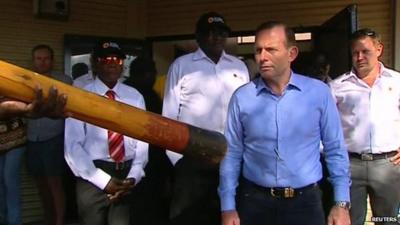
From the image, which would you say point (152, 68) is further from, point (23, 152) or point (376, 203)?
point (376, 203)

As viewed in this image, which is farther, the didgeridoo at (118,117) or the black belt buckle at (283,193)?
the black belt buckle at (283,193)

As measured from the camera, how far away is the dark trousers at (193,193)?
4.29 m

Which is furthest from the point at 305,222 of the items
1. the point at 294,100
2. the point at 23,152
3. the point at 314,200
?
the point at 23,152

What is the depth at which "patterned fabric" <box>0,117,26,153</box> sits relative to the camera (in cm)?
579

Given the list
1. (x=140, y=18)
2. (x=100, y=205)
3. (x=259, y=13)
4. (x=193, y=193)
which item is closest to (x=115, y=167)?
(x=100, y=205)

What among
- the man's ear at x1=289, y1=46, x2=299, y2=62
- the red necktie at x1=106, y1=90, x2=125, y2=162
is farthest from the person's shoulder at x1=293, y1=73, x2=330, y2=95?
the red necktie at x1=106, y1=90, x2=125, y2=162

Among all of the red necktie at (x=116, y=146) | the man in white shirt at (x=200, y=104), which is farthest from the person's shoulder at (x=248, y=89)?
A: the red necktie at (x=116, y=146)

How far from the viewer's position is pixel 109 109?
2.38 m

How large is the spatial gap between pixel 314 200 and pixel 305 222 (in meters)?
0.14

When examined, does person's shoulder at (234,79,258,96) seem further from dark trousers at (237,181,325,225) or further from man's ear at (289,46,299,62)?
dark trousers at (237,181,325,225)

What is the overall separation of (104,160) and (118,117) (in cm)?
181

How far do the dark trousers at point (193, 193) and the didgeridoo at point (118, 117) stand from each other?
1.63 m

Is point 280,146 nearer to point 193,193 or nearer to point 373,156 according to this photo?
point 193,193

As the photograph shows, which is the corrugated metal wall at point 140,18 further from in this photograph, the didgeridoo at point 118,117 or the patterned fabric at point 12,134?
the didgeridoo at point 118,117
